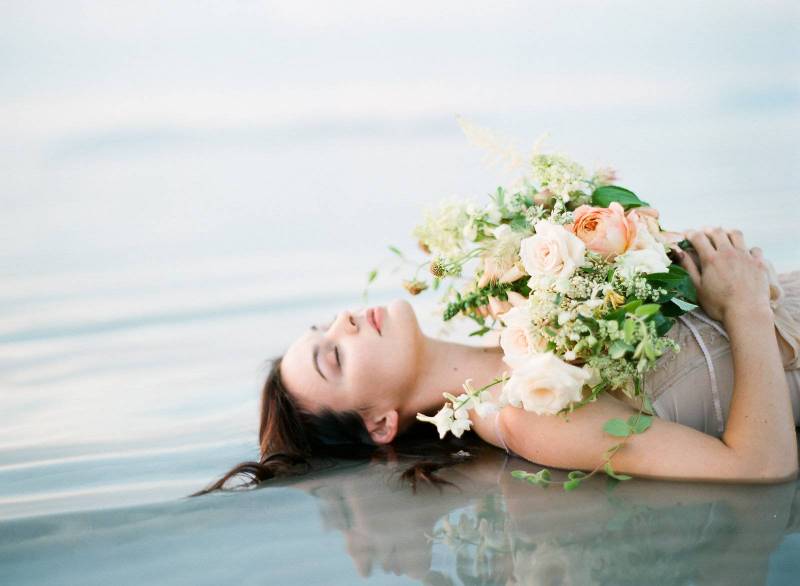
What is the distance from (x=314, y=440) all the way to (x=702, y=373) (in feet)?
4.86

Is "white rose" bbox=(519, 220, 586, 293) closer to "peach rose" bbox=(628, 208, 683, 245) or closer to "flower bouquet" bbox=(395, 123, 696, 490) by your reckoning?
"flower bouquet" bbox=(395, 123, 696, 490)

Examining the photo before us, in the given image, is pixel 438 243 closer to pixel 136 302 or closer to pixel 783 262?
pixel 783 262

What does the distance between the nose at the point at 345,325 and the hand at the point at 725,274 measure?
1185 millimetres

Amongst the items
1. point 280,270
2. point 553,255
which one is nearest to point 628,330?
point 553,255

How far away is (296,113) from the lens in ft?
40.3

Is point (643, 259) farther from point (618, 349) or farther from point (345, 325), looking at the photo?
point (345, 325)

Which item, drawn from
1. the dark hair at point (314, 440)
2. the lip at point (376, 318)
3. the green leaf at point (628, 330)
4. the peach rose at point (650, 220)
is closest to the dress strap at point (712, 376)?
the peach rose at point (650, 220)

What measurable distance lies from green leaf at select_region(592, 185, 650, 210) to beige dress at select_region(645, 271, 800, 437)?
1.42ft

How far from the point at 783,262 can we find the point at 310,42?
29.5 ft

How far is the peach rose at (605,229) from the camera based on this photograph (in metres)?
2.84

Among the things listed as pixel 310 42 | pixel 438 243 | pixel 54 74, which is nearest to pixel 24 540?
pixel 438 243

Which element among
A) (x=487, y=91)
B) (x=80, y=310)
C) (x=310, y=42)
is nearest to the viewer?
(x=80, y=310)

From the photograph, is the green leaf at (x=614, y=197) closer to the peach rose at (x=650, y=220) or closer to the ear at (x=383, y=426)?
the peach rose at (x=650, y=220)

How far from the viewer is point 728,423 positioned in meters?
2.91
